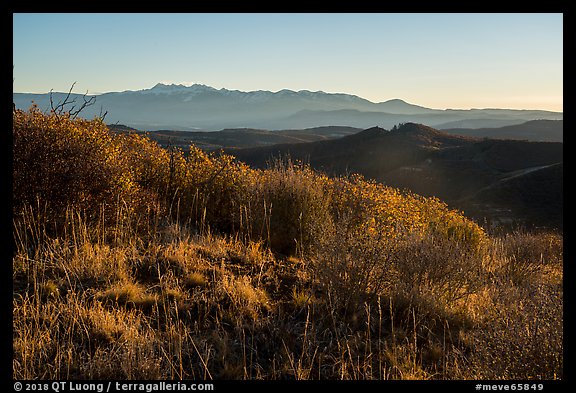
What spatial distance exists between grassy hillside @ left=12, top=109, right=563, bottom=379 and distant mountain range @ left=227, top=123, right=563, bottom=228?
67.3 ft

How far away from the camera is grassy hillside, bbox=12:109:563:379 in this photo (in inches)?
110

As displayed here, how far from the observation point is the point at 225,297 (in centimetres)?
388

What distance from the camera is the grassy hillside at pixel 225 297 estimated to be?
2.79m

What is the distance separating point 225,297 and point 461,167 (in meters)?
50.0

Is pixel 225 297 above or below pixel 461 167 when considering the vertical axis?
above

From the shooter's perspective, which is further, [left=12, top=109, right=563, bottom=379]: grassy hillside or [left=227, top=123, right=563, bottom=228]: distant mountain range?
[left=227, top=123, right=563, bottom=228]: distant mountain range

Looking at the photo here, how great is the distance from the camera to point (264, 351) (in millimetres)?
3211

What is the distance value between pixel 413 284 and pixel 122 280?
3.14m

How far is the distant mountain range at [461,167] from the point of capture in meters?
34.3

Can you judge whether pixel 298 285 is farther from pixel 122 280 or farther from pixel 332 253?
pixel 122 280

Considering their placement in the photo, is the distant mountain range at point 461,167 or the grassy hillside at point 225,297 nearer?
the grassy hillside at point 225,297

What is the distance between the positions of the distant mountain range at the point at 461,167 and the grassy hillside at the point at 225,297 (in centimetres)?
2052

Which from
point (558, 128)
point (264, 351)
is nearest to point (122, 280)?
point (264, 351)
